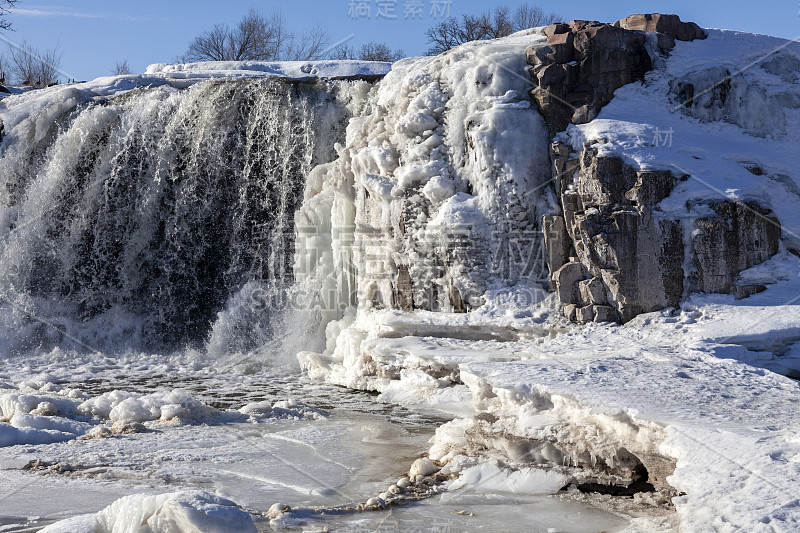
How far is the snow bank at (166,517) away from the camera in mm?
3650

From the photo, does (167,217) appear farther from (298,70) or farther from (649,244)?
(649,244)

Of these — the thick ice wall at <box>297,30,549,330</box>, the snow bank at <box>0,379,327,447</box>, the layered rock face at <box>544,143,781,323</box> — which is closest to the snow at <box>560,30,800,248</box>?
the layered rock face at <box>544,143,781,323</box>

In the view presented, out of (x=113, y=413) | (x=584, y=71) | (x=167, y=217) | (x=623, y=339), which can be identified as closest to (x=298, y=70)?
(x=167, y=217)

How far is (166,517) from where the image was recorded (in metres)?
3.73

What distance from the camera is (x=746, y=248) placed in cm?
703

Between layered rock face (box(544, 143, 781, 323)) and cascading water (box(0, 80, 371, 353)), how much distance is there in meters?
4.24

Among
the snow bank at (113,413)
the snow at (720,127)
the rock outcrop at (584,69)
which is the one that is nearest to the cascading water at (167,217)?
the rock outcrop at (584,69)

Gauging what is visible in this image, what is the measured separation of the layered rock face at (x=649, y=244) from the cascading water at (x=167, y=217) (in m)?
4.24

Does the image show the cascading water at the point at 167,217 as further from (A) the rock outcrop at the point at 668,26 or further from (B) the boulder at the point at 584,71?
(A) the rock outcrop at the point at 668,26

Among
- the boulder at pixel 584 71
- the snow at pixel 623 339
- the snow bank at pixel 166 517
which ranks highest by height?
the boulder at pixel 584 71

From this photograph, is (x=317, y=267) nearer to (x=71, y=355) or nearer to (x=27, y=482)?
(x=71, y=355)

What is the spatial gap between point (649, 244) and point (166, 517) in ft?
15.8

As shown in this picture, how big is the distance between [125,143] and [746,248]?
8276mm

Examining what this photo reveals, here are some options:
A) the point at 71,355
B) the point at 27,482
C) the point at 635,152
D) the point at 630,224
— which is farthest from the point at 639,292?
the point at 71,355
